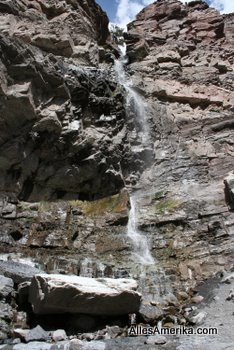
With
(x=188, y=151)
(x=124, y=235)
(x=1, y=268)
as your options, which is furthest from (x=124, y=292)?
(x=188, y=151)

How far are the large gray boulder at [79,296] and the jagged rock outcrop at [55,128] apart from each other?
9069mm

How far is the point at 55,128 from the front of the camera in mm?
19281

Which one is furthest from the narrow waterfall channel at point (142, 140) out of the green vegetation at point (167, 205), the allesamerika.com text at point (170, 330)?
the allesamerika.com text at point (170, 330)

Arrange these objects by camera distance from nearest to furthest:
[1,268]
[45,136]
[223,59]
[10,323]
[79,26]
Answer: [10,323], [1,268], [45,136], [79,26], [223,59]

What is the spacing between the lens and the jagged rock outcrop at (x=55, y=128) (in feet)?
60.0

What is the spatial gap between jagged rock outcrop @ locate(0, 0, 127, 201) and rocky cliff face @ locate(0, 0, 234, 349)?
0.18 ft

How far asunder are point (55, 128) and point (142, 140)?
654 centimetres

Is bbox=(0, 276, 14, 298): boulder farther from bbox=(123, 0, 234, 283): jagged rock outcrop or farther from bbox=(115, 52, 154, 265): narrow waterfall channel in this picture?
bbox=(123, 0, 234, 283): jagged rock outcrop

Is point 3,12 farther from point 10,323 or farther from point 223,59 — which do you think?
point 10,323

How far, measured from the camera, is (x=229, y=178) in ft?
61.3

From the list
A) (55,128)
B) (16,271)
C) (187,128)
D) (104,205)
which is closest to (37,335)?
(16,271)

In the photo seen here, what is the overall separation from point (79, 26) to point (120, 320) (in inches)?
999

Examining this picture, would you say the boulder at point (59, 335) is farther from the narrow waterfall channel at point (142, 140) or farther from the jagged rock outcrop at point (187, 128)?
the narrow waterfall channel at point (142, 140)

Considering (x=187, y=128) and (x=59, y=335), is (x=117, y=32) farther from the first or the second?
(x=59, y=335)
